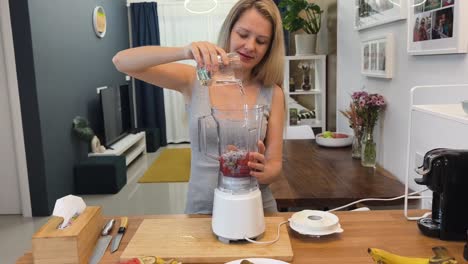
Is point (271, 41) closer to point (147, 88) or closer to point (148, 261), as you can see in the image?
point (148, 261)

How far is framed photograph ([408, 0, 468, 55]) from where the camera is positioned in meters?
1.49

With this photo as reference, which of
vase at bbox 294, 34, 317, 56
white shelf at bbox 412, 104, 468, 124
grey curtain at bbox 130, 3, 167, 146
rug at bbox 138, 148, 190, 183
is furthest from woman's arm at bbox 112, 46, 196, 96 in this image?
grey curtain at bbox 130, 3, 167, 146

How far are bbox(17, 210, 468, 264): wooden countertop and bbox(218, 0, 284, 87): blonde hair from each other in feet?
1.86

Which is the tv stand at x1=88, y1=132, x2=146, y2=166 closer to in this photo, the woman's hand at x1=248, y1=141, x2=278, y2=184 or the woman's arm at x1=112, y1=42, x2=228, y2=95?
the woman's arm at x1=112, y1=42, x2=228, y2=95

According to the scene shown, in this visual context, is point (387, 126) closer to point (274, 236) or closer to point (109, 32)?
point (274, 236)

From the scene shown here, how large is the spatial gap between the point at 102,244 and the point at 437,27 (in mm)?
1456

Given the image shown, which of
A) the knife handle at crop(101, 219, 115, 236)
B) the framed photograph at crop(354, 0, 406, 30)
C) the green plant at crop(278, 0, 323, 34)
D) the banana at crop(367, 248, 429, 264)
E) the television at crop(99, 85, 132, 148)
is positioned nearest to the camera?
the banana at crop(367, 248, 429, 264)

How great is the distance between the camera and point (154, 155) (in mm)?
6230

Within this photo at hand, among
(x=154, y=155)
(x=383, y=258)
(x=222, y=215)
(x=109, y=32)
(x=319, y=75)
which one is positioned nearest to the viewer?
(x=383, y=258)

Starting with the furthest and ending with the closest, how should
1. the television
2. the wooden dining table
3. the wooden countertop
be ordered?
the television
the wooden dining table
the wooden countertop

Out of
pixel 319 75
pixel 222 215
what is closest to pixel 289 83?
pixel 319 75

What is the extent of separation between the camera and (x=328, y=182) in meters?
2.13

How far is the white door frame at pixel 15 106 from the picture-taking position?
3514mm

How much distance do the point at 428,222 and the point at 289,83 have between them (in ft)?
9.79
